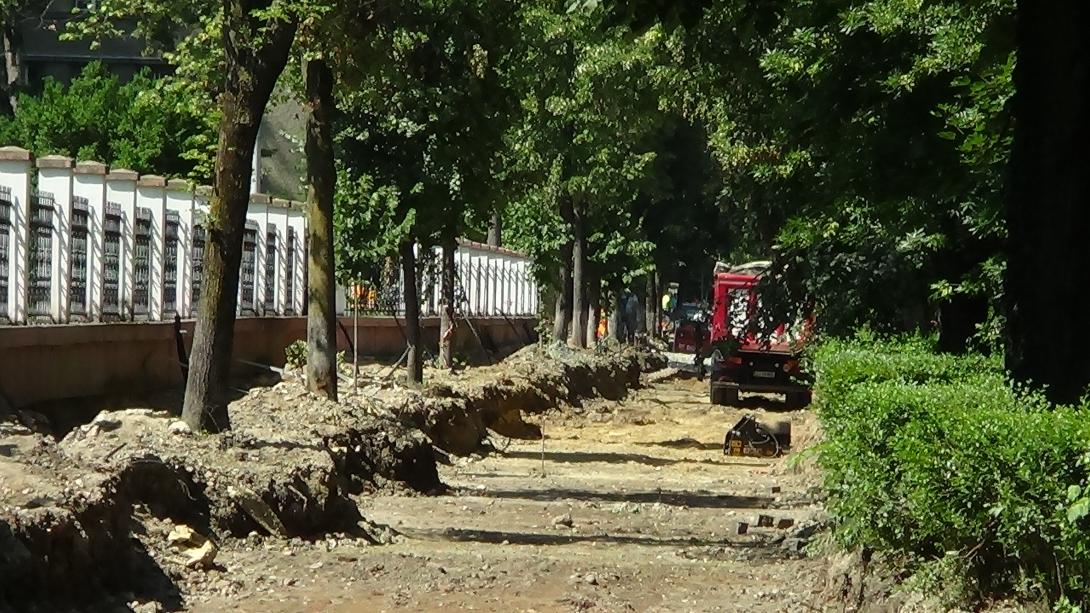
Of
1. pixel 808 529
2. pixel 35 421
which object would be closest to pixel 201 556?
pixel 808 529

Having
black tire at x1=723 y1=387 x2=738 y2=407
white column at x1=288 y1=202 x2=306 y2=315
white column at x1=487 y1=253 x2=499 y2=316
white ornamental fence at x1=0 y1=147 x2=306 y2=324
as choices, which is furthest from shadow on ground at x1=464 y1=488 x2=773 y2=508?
white column at x1=487 y1=253 x2=499 y2=316

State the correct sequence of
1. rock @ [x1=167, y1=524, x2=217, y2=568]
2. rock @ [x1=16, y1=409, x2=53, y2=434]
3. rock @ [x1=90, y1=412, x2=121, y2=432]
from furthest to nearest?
1. rock @ [x1=16, y1=409, x2=53, y2=434]
2. rock @ [x1=90, y1=412, x2=121, y2=432]
3. rock @ [x1=167, y1=524, x2=217, y2=568]

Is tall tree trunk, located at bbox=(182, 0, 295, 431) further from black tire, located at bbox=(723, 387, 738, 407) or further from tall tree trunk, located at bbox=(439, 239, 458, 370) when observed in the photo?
Answer: black tire, located at bbox=(723, 387, 738, 407)

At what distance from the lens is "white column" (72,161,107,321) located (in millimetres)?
22203

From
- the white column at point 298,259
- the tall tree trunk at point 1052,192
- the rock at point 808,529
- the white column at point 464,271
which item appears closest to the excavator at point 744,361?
the white column at point 464,271

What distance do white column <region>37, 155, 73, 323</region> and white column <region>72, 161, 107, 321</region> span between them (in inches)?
24.0

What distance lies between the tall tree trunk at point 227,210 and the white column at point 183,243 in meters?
8.60

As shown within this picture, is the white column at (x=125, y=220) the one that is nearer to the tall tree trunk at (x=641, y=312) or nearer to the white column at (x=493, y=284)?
the white column at (x=493, y=284)

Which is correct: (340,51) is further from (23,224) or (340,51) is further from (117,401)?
(117,401)

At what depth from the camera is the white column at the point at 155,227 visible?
2456cm

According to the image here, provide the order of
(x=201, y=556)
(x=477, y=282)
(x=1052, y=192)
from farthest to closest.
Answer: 1. (x=477, y=282)
2. (x=201, y=556)
3. (x=1052, y=192)

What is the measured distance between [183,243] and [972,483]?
742 inches

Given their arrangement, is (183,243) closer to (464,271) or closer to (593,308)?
(464,271)

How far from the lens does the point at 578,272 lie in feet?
151
